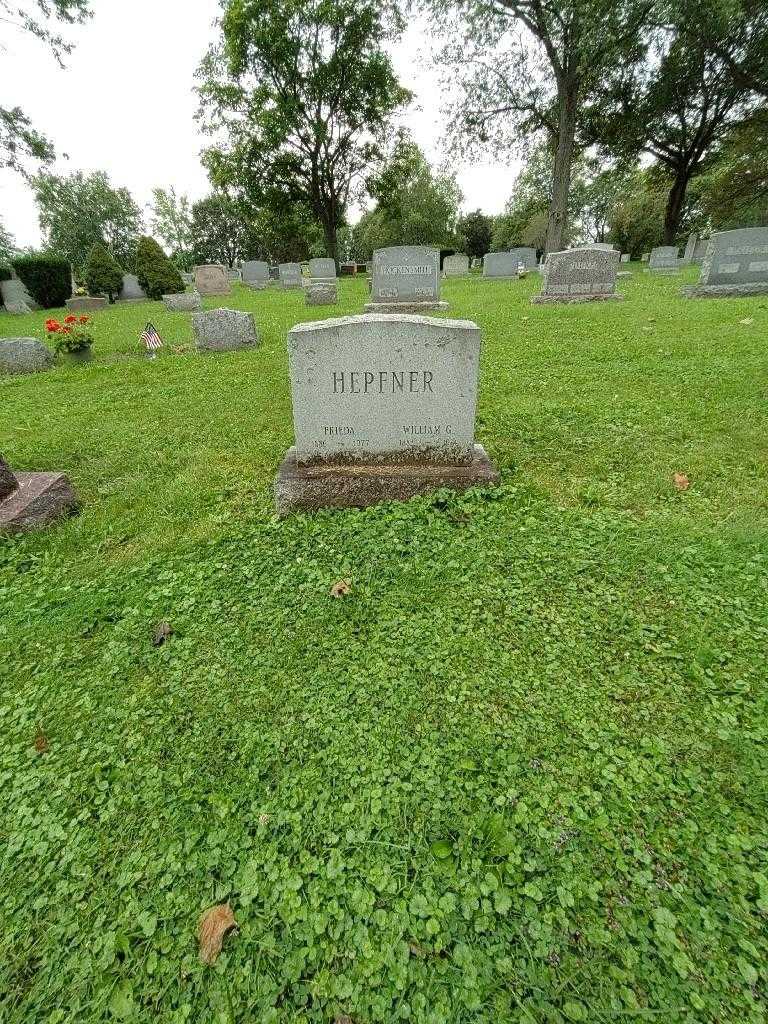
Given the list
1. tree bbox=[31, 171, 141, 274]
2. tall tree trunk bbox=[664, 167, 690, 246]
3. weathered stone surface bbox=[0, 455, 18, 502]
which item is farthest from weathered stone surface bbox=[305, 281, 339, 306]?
tree bbox=[31, 171, 141, 274]

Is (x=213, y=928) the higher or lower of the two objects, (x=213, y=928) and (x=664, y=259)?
the lower

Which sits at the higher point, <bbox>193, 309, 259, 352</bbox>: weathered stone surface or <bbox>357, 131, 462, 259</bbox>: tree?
<bbox>357, 131, 462, 259</bbox>: tree

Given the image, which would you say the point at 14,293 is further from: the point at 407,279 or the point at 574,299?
the point at 574,299

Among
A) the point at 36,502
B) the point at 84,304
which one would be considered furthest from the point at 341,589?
the point at 84,304

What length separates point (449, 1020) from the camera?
1.24m

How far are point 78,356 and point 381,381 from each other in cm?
819

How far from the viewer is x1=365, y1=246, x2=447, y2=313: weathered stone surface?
12211 millimetres

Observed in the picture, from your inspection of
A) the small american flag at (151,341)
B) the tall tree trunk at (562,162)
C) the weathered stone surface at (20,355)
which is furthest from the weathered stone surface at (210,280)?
the weathered stone surface at (20,355)

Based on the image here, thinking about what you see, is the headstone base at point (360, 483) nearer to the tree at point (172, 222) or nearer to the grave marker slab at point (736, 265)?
the grave marker slab at point (736, 265)

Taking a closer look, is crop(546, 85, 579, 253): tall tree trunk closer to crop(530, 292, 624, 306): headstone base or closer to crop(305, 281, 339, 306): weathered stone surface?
crop(530, 292, 624, 306): headstone base

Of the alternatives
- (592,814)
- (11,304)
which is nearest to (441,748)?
(592,814)

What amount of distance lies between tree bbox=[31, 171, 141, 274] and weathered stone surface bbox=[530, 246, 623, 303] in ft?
144

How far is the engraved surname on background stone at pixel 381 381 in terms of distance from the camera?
→ 329 cm

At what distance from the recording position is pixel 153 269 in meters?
20.2
